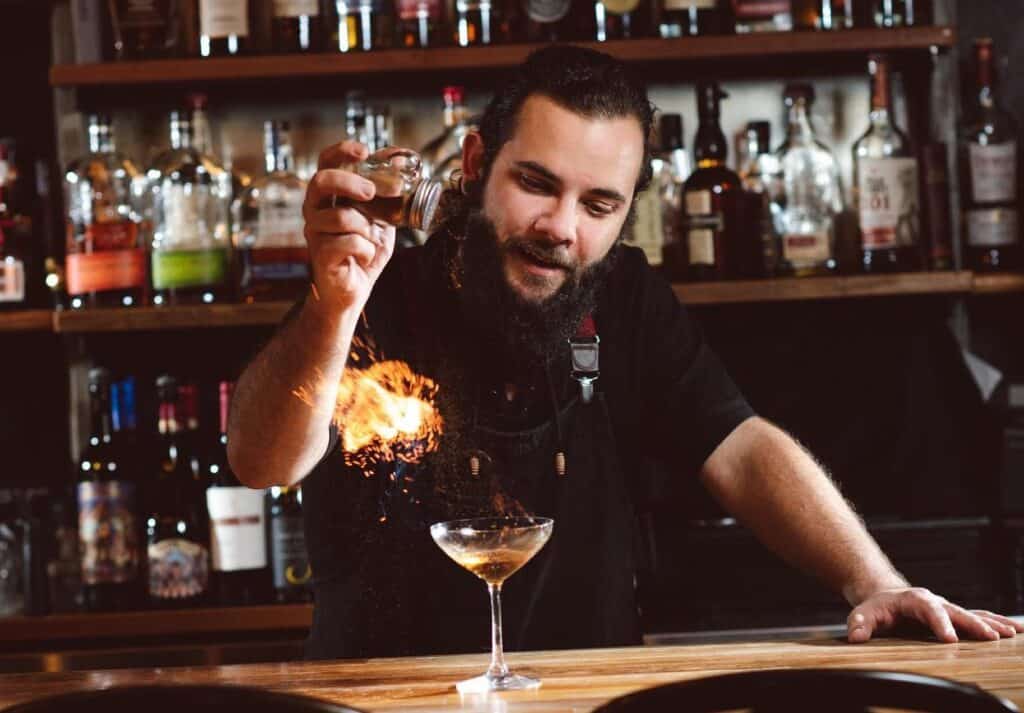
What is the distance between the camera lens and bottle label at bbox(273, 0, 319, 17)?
2.45 metres

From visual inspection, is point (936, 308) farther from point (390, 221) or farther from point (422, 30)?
point (390, 221)

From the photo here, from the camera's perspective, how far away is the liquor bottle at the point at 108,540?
240 centimetres

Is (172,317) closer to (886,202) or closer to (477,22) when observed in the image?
(477,22)

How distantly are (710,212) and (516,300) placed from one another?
697 mm

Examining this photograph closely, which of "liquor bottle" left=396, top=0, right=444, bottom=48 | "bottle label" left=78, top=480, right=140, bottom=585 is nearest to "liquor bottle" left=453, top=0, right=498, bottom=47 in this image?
"liquor bottle" left=396, top=0, right=444, bottom=48

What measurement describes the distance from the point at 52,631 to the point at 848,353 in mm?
1540

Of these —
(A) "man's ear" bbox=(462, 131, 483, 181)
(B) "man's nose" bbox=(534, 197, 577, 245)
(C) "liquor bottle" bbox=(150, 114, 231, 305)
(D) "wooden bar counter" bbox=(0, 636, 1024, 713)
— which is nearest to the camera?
(D) "wooden bar counter" bbox=(0, 636, 1024, 713)

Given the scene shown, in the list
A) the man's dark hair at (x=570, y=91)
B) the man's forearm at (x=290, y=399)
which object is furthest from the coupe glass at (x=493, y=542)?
the man's dark hair at (x=570, y=91)

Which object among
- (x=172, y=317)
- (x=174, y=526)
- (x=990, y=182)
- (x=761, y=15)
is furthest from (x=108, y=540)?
(x=990, y=182)

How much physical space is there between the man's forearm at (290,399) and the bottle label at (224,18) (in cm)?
98

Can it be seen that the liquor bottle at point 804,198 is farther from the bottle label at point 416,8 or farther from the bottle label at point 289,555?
the bottle label at point 289,555

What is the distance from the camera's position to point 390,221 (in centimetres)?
144

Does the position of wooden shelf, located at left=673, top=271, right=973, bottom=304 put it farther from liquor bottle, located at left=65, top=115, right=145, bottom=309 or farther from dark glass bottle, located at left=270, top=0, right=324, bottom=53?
liquor bottle, located at left=65, top=115, right=145, bottom=309

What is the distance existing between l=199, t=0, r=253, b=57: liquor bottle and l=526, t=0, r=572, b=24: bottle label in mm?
502
